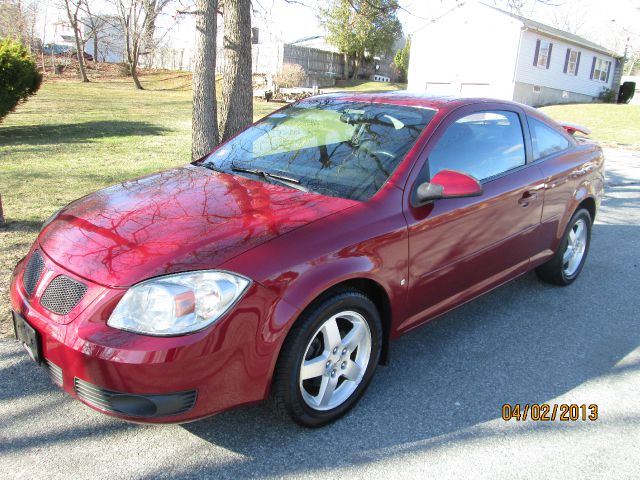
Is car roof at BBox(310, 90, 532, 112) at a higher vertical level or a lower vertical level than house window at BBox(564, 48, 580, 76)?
lower

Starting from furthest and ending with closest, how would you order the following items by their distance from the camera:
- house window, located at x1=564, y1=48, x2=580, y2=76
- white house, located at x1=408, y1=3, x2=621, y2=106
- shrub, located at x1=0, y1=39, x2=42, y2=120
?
house window, located at x1=564, y1=48, x2=580, y2=76
white house, located at x1=408, y1=3, x2=621, y2=106
shrub, located at x1=0, y1=39, x2=42, y2=120

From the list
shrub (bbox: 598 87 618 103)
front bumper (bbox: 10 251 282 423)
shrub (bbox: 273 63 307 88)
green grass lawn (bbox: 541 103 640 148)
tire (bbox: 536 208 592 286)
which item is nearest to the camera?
front bumper (bbox: 10 251 282 423)

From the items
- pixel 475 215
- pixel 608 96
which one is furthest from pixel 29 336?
pixel 608 96

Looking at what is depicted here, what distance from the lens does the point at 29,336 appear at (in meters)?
2.44

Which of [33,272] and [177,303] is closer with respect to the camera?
[177,303]

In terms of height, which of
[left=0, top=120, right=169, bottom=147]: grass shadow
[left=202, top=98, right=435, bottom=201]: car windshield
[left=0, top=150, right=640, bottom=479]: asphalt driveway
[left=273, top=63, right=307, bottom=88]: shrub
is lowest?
[left=0, top=150, right=640, bottom=479]: asphalt driveway

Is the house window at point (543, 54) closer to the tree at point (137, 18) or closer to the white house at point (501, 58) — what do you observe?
the white house at point (501, 58)

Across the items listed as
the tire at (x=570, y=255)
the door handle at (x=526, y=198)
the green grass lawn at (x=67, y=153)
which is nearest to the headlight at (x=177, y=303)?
the green grass lawn at (x=67, y=153)

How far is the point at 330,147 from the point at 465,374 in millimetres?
1668

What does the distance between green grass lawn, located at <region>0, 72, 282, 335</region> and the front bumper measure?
1638 mm

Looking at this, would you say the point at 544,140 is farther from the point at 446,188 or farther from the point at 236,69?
the point at 236,69

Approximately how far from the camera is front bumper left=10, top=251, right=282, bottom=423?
2137 millimetres
